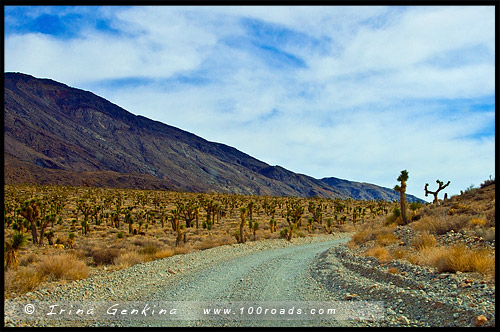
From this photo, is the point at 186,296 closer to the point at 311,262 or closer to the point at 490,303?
the point at 490,303

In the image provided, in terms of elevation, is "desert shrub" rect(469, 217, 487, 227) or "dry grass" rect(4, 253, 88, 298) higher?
"desert shrub" rect(469, 217, 487, 227)

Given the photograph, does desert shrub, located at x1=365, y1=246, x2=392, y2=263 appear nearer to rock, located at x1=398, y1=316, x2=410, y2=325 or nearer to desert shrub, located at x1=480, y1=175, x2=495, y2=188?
rock, located at x1=398, y1=316, x2=410, y2=325

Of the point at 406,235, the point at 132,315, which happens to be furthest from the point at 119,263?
the point at 406,235

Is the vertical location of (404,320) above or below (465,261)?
below

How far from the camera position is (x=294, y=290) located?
37.2ft

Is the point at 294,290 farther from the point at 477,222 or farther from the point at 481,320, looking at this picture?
the point at 477,222

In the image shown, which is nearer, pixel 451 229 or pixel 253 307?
pixel 253 307

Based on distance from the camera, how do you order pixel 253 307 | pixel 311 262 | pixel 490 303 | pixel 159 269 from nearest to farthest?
pixel 490 303 < pixel 253 307 < pixel 159 269 < pixel 311 262

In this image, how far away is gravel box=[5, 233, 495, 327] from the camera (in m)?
7.82

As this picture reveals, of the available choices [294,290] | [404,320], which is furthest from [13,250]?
[404,320]

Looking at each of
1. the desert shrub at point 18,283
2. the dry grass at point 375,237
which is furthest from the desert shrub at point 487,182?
the desert shrub at point 18,283

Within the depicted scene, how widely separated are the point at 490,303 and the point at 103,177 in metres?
152

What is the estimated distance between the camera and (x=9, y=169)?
121000 mm

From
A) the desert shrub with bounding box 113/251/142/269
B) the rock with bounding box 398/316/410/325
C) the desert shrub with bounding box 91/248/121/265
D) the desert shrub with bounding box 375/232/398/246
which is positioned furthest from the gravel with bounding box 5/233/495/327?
the desert shrub with bounding box 91/248/121/265
